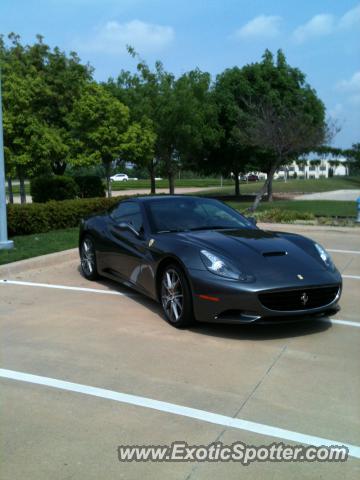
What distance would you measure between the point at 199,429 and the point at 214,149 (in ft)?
89.6

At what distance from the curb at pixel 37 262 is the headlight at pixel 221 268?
4004mm

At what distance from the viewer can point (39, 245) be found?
1027 centimetres

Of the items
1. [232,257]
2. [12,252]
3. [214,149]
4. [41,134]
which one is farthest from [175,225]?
[214,149]

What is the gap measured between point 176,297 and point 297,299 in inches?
47.6

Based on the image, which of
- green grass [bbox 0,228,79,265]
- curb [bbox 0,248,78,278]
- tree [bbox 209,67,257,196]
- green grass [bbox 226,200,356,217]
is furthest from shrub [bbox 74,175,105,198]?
curb [bbox 0,248,78,278]

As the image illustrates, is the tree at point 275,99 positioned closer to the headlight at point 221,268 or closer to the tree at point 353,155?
the headlight at point 221,268

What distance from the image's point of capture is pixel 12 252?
30.6 feet

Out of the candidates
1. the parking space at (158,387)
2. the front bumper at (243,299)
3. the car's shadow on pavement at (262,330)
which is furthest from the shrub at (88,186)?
the front bumper at (243,299)

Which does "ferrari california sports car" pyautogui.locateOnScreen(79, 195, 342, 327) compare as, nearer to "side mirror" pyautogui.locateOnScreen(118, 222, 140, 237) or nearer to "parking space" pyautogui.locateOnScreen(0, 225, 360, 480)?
"side mirror" pyautogui.locateOnScreen(118, 222, 140, 237)

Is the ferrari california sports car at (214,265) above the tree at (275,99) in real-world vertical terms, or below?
below

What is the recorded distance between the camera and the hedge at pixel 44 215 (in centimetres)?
1235

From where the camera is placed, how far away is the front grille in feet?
15.9

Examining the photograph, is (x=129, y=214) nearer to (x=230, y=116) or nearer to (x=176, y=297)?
(x=176, y=297)

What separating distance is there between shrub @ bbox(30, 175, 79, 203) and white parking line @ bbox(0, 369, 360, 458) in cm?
1625
